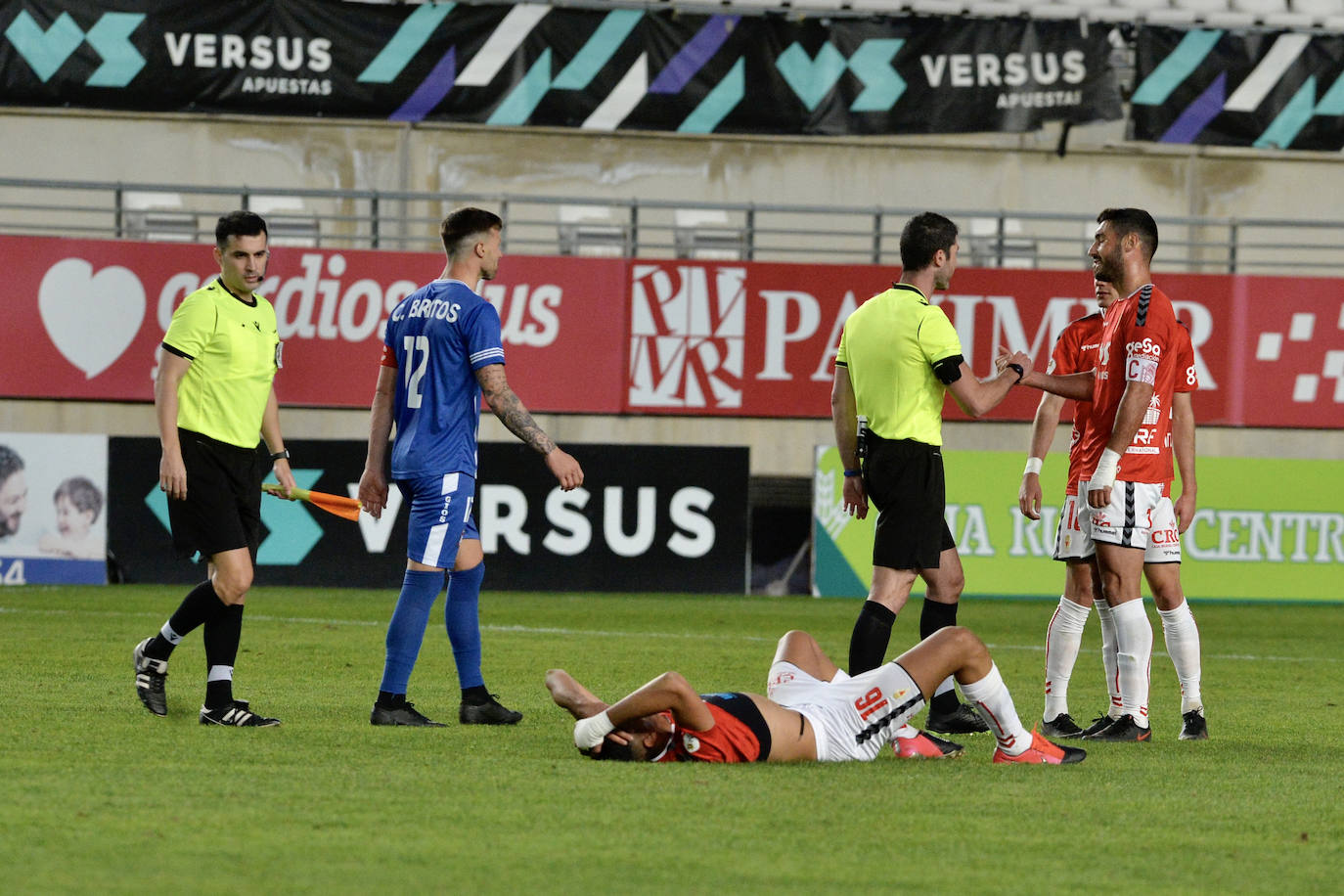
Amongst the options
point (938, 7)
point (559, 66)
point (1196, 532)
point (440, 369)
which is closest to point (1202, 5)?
point (938, 7)

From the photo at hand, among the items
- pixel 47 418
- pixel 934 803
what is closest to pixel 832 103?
pixel 47 418

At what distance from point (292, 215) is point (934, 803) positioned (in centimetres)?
1473

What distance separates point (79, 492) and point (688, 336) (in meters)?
6.07

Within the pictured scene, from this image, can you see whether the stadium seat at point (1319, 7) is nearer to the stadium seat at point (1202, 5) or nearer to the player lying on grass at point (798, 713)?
the stadium seat at point (1202, 5)

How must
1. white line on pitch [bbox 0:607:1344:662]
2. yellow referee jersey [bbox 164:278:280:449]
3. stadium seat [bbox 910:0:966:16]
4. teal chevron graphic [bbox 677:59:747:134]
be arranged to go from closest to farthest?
1. yellow referee jersey [bbox 164:278:280:449]
2. white line on pitch [bbox 0:607:1344:662]
3. teal chevron graphic [bbox 677:59:747:134]
4. stadium seat [bbox 910:0:966:16]

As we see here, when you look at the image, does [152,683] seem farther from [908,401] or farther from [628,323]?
[628,323]

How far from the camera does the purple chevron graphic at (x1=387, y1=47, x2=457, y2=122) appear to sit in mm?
19609

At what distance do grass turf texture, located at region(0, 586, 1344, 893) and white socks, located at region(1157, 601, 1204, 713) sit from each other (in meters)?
0.22

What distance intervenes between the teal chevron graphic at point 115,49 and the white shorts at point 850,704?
15496 millimetres

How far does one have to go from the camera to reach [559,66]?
1992 centimetres

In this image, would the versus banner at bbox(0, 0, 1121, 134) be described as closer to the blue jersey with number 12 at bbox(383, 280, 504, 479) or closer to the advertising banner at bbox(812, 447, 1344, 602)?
the advertising banner at bbox(812, 447, 1344, 602)

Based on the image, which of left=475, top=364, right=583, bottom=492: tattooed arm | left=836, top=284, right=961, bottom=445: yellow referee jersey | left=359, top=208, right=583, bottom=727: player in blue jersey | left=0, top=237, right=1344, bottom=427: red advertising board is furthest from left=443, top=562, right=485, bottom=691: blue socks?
left=0, top=237, right=1344, bottom=427: red advertising board

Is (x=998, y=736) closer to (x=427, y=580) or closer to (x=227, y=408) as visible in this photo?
(x=427, y=580)

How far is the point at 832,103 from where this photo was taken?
20250 millimetres
